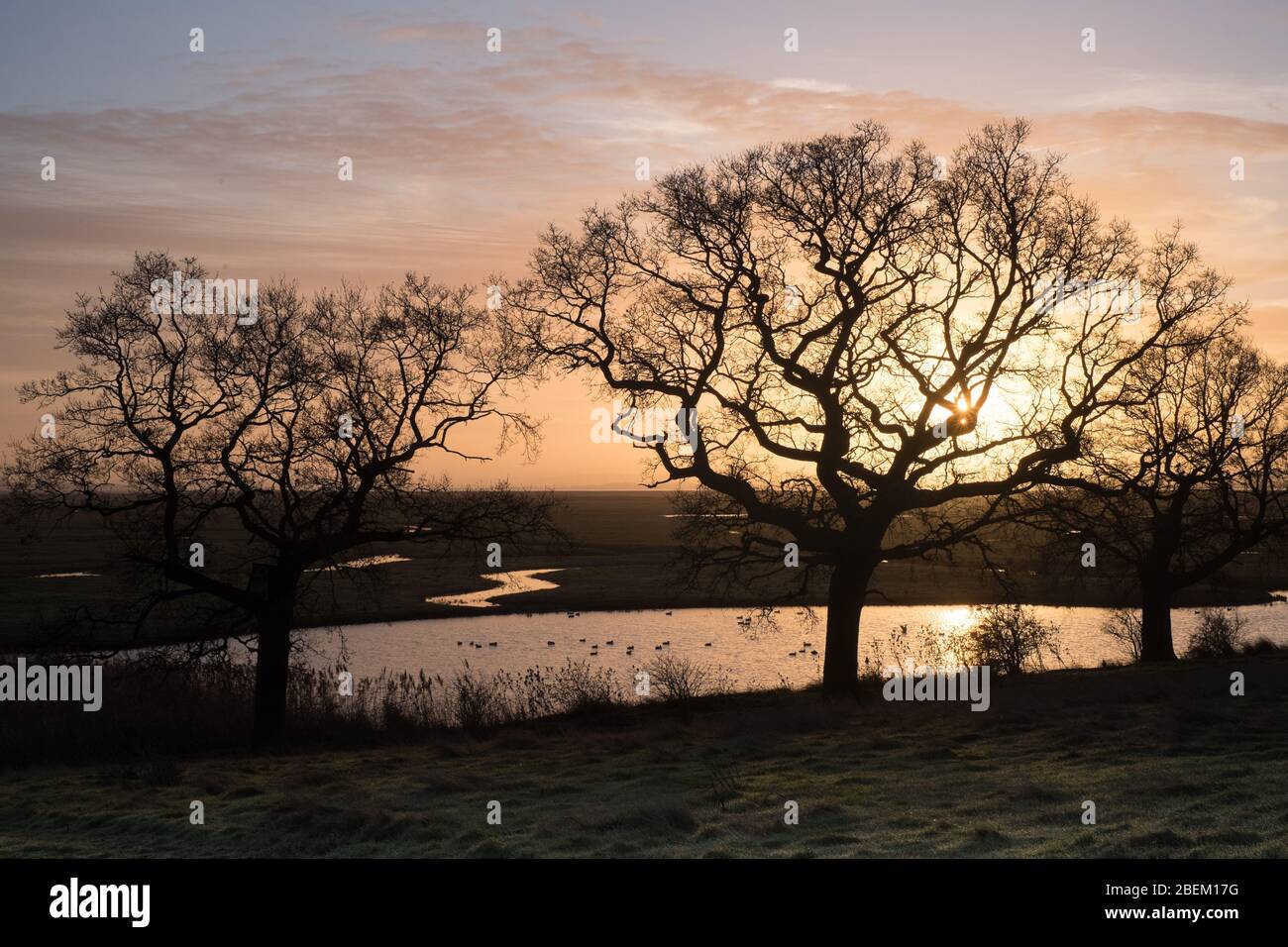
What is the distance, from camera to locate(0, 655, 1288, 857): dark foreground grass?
11828 mm

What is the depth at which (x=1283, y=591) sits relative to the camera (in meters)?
67.7

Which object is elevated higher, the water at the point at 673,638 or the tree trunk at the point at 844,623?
the tree trunk at the point at 844,623

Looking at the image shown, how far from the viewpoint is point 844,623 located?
84.8ft

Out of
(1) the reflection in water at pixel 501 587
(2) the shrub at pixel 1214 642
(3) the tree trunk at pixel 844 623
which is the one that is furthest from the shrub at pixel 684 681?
(1) the reflection in water at pixel 501 587

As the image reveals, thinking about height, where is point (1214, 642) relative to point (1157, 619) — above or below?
below

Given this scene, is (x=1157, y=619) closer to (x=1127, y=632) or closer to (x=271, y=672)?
(x=1127, y=632)

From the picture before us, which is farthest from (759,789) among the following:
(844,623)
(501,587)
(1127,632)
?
(501,587)

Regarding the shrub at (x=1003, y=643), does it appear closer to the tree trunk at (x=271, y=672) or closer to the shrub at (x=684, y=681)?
the shrub at (x=684, y=681)

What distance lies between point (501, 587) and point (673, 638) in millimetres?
24502

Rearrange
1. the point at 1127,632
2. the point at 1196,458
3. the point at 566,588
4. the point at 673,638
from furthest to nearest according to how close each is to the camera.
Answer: the point at 566,588
the point at 673,638
the point at 1127,632
the point at 1196,458

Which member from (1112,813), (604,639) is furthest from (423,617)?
(1112,813)

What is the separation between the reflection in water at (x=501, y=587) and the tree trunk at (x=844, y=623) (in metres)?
37.6

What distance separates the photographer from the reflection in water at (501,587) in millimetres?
62678
